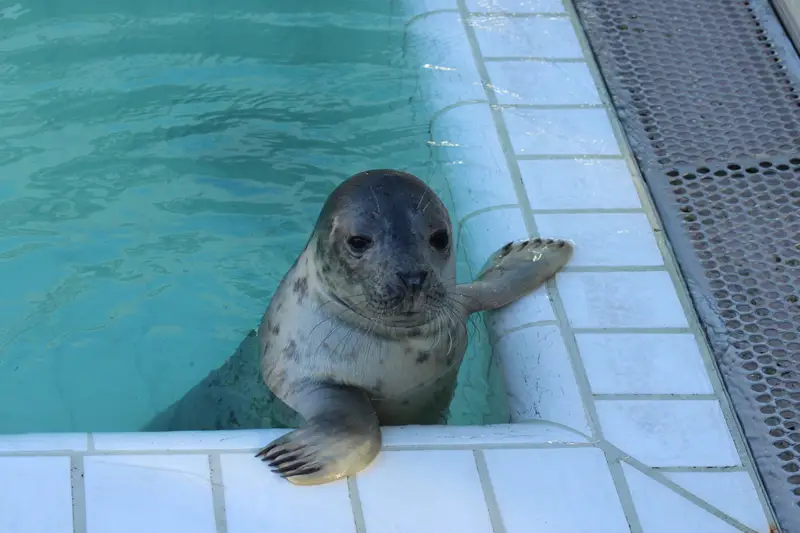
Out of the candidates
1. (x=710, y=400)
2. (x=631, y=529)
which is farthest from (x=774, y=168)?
(x=631, y=529)

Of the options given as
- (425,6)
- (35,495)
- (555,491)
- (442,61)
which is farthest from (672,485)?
(425,6)

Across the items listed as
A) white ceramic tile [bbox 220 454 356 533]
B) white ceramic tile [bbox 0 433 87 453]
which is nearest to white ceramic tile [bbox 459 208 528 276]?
white ceramic tile [bbox 220 454 356 533]

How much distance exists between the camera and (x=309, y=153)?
4.78 m

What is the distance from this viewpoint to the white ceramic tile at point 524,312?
11.4ft

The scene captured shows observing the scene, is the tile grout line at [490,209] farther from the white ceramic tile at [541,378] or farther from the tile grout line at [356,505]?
the tile grout line at [356,505]

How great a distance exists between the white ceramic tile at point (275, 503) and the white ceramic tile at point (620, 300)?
3.37ft

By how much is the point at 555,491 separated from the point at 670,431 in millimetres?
415

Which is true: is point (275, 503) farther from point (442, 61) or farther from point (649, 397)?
point (442, 61)

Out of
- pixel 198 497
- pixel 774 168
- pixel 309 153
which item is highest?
pixel 198 497

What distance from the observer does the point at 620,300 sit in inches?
139

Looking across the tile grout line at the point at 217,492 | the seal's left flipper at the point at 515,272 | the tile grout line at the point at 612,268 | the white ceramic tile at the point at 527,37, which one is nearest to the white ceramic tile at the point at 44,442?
the tile grout line at the point at 217,492

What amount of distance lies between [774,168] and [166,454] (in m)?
2.41

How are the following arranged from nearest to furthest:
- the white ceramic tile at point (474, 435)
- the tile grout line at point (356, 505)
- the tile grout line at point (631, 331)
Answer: the tile grout line at point (356, 505) < the white ceramic tile at point (474, 435) < the tile grout line at point (631, 331)

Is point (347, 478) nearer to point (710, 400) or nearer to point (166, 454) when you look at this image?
point (166, 454)
